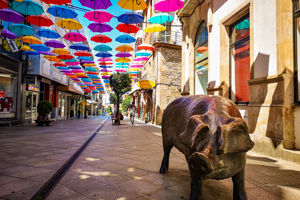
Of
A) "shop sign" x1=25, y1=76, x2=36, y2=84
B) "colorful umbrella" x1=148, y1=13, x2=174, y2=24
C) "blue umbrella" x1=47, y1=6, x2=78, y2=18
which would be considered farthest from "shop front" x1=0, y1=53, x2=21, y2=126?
"colorful umbrella" x1=148, y1=13, x2=174, y2=24

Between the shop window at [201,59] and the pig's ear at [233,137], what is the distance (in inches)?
346

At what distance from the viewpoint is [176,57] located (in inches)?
739

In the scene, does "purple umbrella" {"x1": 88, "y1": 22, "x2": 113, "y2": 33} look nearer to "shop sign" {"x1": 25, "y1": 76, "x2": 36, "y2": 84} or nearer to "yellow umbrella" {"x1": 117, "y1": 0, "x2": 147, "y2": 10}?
"yellow umbrella" {"x1": 117, "y1": 0, "x2": 147, "y2": 10}

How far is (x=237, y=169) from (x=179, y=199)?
3.16ft

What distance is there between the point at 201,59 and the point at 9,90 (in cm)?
1328

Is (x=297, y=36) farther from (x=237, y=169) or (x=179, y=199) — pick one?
(x=179, y=199)

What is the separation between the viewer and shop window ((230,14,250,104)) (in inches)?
285

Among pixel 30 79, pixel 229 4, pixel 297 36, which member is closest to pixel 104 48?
pixel 30 79

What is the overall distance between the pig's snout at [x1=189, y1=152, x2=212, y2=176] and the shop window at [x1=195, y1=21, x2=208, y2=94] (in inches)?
357

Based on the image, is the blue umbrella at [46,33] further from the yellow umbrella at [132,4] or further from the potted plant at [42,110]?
the yellow umbrella at [132,4]

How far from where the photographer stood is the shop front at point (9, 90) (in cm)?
1320

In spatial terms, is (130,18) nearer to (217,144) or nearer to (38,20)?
(38,20)

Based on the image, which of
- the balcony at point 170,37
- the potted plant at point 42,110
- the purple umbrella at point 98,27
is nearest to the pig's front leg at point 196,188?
the purple umbrella at point 98,27

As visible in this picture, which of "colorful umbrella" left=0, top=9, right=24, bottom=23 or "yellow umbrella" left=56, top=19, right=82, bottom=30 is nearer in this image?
"colorful umbrella" left=0, top=9, right=24, bottom=23
